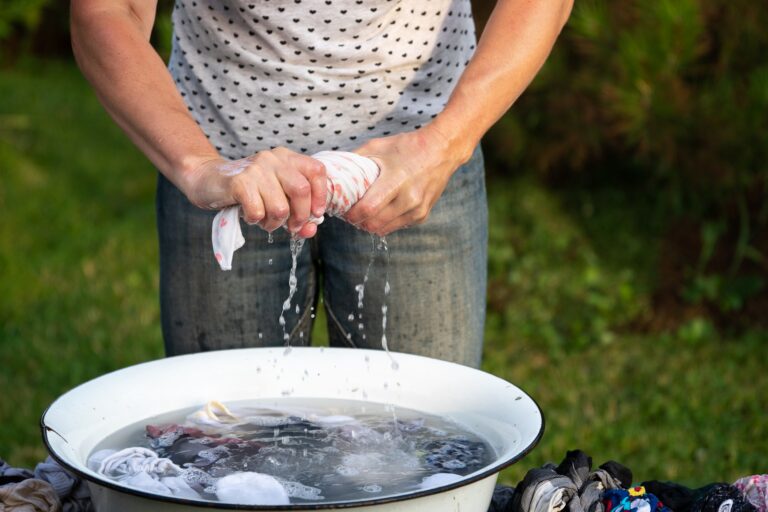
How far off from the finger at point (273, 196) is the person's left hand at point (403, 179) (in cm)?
13

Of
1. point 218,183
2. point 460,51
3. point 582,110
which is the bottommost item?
point 582,110

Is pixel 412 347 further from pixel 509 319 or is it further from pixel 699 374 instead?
pixel 509 319

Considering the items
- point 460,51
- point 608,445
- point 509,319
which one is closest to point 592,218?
point 509,319

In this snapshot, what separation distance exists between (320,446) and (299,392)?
176 mm

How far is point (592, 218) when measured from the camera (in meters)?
5.61

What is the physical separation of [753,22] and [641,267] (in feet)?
4.22

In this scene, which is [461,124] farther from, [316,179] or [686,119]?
[686,119]

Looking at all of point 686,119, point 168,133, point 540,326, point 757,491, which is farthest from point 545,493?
point 686,119

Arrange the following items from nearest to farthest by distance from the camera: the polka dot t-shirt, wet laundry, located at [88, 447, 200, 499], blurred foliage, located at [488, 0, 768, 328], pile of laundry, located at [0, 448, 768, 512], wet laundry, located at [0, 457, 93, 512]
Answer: wet laundry, located at [88, 447, 200, 499] < pile of laundry, located at [0, 448, 768, 512] < wet laundry, located at [0, 457, 93, 512] < the polka dot t-shirt < blurred foliage, located at [488, 0, 768, 328]

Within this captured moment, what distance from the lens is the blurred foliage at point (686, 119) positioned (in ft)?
15.1

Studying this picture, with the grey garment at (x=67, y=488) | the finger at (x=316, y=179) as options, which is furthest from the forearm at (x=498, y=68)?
the grey garment at (x=67, y=488)

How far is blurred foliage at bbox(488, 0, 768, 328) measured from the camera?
4.61m

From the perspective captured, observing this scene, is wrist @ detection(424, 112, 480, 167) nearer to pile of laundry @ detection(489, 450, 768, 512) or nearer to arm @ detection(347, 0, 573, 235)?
arm @ detection(347, 0, 573, 235)

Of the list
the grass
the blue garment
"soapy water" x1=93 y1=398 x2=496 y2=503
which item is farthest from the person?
the grass
